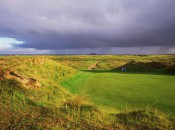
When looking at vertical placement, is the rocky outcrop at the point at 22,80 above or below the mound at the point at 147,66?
above

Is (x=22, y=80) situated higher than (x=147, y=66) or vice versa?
(x=22, y=80)

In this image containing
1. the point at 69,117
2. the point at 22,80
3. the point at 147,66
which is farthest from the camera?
the point at 147,66

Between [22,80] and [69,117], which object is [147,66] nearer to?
[22,80]

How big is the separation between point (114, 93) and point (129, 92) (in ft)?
3.81

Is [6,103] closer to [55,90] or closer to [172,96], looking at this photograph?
[55,90]

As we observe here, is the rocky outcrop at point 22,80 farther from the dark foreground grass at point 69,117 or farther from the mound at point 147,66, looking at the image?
the mound at point 147,66

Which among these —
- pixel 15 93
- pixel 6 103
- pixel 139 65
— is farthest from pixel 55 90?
pixel 139 65

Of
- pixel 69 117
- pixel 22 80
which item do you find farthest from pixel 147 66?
pixel 69 117

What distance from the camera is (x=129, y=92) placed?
46.3 feet

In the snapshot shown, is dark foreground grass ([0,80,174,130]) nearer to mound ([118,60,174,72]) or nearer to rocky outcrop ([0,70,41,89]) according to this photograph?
rocky outcrop ([0,70,41,89])

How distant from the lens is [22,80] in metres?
11.6

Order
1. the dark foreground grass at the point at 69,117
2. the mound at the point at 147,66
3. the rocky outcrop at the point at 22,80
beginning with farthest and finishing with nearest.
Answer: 1. the mound at the point at 147,66
2. the rocky outcrop at the point at 22,80
3. the dark foreground grass at the point at 69,117

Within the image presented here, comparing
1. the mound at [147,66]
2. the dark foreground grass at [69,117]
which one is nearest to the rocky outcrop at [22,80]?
the dark foreground grass at [69,117]

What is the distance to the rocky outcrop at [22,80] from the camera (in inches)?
435
